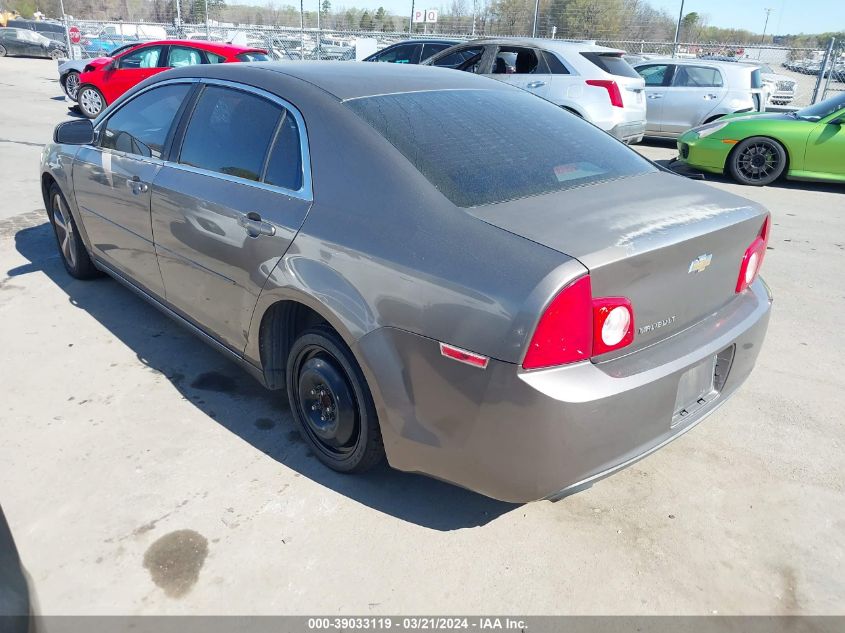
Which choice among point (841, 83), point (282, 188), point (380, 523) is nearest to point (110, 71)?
point (282, 188)

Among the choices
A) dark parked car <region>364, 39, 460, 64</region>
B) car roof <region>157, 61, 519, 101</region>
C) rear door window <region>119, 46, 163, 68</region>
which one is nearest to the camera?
car roof <region>157, 61, 519, 101</region>

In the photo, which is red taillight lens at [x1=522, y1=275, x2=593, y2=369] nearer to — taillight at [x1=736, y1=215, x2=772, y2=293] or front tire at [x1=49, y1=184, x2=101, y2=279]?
taillight at [x1=736, y1=215, x2=772, y2=293]

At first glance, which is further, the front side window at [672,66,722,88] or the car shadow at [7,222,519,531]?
the front side window at [672,66,722,88]

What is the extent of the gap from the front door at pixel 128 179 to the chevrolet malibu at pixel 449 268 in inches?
3.0

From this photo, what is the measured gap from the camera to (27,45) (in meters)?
29.3

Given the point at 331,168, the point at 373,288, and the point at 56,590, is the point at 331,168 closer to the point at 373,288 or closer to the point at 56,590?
the point at 373,288

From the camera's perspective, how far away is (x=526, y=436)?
2.13 meters

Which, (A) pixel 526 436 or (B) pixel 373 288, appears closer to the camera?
(A) pixel 526 436

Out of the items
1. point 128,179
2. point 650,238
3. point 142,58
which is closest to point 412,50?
point 142,58

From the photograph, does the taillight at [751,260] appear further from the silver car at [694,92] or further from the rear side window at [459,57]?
the silver car at [694,92]

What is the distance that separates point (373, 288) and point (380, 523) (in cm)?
99

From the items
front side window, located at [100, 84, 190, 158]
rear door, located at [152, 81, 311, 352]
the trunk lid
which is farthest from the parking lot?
front side window, located at [100, 84, 190, 158]

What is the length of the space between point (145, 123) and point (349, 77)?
1521 mm

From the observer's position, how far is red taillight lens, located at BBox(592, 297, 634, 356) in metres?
2.14
